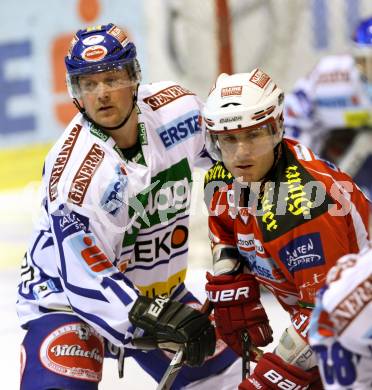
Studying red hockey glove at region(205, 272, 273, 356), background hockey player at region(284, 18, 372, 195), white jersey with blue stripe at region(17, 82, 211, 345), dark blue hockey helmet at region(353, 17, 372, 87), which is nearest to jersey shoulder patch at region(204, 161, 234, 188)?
white jersey with blue stripe at region(17, 82, 211, 345)


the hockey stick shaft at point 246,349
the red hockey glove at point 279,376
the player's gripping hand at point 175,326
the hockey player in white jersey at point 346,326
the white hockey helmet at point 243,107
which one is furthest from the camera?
the hockey stick shaft at point 246,349

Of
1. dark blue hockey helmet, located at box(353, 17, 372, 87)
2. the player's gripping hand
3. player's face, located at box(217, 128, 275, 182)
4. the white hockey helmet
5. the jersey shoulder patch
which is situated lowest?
dark blue hockey helmet, located at box(353, 17, 372, 87)

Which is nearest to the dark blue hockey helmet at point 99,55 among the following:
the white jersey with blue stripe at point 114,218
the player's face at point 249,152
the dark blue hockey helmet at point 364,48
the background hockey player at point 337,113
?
the white jersey with blue stripe at point 114,218

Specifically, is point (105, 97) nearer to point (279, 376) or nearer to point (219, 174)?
point (219, 174)

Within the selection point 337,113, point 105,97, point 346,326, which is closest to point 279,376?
point 346,326

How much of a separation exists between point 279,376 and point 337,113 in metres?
3.15

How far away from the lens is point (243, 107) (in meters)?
2.70

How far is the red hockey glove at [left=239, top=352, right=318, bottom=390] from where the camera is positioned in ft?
8.45

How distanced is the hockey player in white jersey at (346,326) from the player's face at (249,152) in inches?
23.6

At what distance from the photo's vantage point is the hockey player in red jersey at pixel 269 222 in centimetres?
260

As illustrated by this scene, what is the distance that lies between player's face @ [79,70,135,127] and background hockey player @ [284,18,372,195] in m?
2.43

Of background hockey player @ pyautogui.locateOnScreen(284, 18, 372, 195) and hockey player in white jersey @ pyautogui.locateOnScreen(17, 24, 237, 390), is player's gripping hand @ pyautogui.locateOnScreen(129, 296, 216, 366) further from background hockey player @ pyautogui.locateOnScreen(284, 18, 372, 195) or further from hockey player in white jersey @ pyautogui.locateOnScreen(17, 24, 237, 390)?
background hockey player @ pyautogui.locateOnScreen(284, 18, 372, 195)

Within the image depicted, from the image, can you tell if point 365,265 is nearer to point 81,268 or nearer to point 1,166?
point 81,268

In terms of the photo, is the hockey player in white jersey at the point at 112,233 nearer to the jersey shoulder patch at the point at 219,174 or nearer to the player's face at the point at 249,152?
the jersey shoulder patch at the point at 219,174
